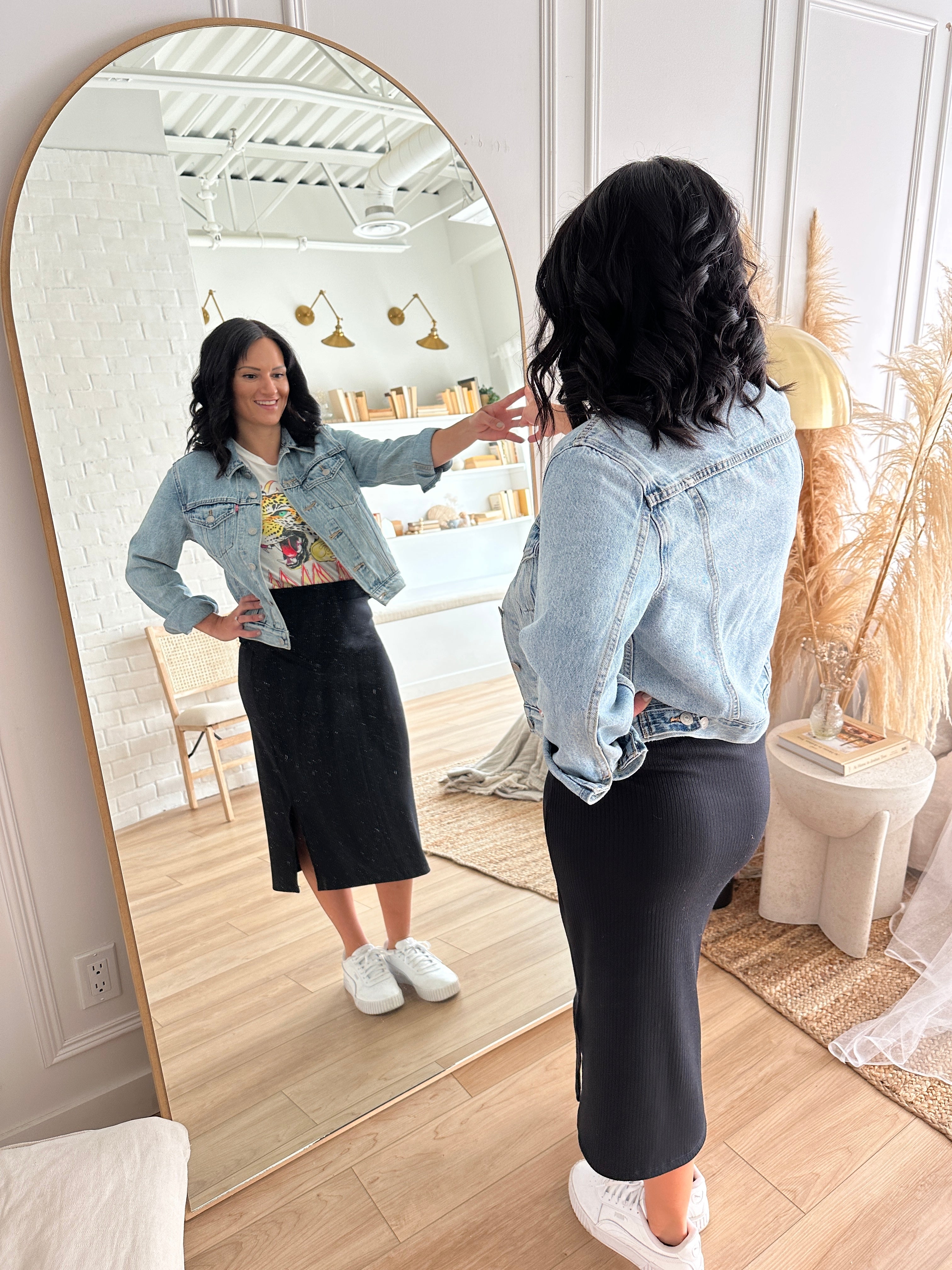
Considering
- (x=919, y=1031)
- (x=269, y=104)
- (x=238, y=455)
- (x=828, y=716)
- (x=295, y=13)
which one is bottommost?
(x=919, y=1031)

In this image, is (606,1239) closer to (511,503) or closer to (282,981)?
(282,981)

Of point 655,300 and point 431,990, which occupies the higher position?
point 655,300

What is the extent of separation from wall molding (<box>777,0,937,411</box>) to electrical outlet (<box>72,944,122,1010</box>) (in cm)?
241

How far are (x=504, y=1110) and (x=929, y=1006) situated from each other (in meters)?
0.98

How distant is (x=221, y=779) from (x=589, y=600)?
3.14 feet

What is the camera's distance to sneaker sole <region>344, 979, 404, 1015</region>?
5.94ft

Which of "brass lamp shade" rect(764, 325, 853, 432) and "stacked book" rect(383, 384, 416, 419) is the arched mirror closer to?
"stacked book" rect(383, 384, 416, 419)

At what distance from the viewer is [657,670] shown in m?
1.08

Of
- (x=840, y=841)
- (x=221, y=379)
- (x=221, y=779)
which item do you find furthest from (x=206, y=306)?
(x=840, y=841)

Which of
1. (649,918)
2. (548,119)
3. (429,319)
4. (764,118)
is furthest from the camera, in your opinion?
(764,118)

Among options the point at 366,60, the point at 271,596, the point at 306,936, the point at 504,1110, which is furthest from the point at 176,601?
the point at 504,1110

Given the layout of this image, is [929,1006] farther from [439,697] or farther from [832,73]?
[832,73]

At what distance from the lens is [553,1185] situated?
5.20 feet

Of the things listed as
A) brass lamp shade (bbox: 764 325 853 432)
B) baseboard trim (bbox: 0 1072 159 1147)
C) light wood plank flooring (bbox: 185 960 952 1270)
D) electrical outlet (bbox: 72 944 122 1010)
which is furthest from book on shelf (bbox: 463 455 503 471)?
baseboard trim (bbox: 0 1072 159 1147)
